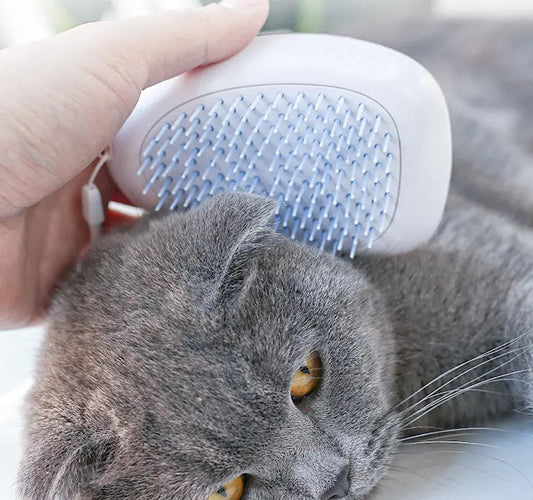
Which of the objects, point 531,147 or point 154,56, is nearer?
point 154,56

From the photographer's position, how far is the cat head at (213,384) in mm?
778

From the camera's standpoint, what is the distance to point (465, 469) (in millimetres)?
943

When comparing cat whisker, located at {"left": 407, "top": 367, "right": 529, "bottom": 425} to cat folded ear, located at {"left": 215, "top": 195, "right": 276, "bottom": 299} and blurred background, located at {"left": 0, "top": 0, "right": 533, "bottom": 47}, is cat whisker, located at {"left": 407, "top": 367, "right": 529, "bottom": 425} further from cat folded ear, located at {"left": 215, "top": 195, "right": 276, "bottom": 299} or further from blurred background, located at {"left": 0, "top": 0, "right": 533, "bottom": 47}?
blurred background, located at {"left": 0, "top": 0, "right": 533, "bottom": 47}

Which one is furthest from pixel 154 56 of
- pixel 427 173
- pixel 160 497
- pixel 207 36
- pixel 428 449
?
pixel 428 449

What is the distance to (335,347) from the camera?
0.87 m

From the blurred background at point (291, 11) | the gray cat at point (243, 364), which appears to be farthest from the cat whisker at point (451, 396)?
the blurred background at point (291, 11)

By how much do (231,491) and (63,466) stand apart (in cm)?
20

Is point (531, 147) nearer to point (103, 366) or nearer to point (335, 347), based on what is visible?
point (335, 347)

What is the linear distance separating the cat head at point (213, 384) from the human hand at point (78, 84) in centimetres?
18

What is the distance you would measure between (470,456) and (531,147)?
0.89 meters

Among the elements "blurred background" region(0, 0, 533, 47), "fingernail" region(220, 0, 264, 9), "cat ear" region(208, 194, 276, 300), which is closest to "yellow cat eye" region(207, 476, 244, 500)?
"cat ear" region(208, 194, 276, 300)

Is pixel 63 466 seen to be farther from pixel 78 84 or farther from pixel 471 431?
pixel 471 431

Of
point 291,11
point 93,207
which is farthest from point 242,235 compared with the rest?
point 291,11

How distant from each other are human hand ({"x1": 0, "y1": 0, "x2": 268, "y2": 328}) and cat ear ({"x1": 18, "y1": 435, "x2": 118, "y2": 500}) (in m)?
0.35
